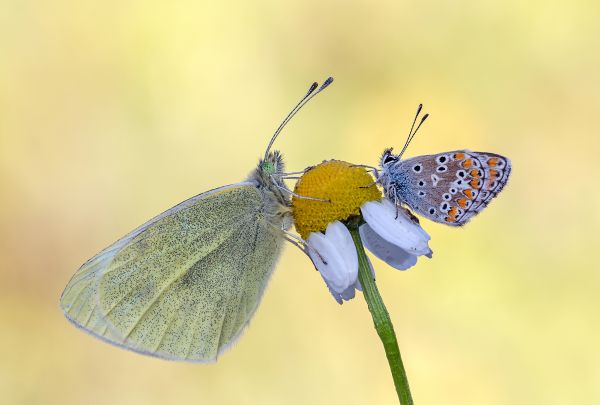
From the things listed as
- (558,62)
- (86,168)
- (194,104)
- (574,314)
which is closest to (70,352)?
(86,168)

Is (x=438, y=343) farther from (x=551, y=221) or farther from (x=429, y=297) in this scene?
(x=551, y=221)

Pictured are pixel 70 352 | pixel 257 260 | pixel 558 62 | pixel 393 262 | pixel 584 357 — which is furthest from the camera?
pixel 558 62

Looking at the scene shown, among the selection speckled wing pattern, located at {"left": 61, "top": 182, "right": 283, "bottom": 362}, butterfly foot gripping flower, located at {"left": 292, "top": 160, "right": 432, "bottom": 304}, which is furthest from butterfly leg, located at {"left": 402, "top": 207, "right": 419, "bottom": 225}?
speckled wing pattern, located at {"left": 61, "top": 182, "right": 283, "bottom": 362}

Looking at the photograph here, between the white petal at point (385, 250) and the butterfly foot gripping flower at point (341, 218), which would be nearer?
the butterfly foot gripping flower at point (341, 218)

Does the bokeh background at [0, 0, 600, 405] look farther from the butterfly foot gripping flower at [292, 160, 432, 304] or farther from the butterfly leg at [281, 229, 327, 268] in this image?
the butterfly foot gripping flower at [292, 160, 432, 304]

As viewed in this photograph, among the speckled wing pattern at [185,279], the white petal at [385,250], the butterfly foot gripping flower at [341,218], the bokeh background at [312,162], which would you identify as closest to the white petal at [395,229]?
the butterfly foot gripping flower at [341,218]

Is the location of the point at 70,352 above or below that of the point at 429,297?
above

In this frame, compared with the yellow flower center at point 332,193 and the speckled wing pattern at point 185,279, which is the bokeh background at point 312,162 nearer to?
the speckled wing pattern at point 185,279

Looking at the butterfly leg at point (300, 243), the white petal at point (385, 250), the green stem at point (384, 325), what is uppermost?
the butterfly leg at point (300, 243)

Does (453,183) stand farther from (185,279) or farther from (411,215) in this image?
(185,279)
